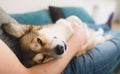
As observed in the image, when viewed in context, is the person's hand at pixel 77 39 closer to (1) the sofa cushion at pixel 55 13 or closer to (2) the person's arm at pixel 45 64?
(2) the person's arm at pixel 45 64

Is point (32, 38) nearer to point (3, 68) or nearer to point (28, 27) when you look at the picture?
point (28, 27)

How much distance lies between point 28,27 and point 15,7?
73cm

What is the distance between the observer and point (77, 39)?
106 centimetres

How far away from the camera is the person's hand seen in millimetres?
1011


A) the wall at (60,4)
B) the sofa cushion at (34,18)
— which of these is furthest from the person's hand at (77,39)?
the wall at (60,4)

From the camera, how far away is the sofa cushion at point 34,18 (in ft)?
4.98

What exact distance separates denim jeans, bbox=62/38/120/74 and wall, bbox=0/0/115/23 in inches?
31.4

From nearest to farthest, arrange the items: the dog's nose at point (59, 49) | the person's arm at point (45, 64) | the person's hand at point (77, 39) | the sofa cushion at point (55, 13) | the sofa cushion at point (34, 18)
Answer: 1. the person's arm at point (45, 64)
2. the dog's nose at point (59, 49)
3. the person's hand at point (77, 39)
4. the sofa cushion at point (34, 18)
5. the sofa cushion at point (55, 13)

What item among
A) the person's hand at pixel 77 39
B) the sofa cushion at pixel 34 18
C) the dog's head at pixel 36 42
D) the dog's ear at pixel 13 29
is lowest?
the sofa cushion at pixel 34 18

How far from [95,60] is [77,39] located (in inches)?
6.5

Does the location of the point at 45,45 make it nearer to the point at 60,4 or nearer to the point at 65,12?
the point at 65,12

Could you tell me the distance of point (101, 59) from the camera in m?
1.13

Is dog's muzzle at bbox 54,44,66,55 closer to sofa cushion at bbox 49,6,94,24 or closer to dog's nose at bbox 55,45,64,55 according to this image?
dog's nose at bbox 55,45,64,55

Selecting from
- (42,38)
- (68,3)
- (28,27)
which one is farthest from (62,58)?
(68,3)
